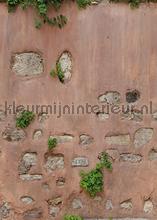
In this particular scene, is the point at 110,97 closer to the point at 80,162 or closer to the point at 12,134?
the point at 80,162

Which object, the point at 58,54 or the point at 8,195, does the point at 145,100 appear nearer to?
the point at 58,54

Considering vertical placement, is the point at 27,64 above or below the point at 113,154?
above

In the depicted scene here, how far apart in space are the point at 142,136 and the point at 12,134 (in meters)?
1.26

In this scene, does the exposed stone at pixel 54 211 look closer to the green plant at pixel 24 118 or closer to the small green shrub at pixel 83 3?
the green plant at pixel 24 118

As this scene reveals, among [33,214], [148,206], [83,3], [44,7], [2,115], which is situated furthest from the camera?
[148,206]

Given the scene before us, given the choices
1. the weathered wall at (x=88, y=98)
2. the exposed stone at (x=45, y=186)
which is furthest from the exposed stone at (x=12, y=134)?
the exposed stone at (x=45, y=186)

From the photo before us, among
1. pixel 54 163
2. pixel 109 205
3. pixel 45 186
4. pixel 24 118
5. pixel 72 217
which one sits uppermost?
pixel 24 118

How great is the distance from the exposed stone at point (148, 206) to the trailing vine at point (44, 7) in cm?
192

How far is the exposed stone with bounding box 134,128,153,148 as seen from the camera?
4.74 meters

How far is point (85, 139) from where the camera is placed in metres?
4.69

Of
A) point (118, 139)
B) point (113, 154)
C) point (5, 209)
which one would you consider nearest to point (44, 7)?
point (118, 139)

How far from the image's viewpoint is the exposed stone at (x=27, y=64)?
455 cm

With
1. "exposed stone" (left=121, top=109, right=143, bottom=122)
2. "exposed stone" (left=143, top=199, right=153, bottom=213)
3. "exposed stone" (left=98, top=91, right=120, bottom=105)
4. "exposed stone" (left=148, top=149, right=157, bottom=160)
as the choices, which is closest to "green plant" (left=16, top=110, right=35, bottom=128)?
"exposed stone" (left=98, top=91, right=120, bottom=105)

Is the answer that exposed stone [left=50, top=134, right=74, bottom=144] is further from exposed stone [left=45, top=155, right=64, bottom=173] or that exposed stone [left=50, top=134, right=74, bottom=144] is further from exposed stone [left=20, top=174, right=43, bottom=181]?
exposed stone [left=20, top=174, right=43, bottom=181]
